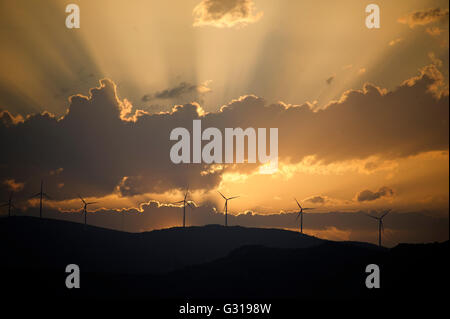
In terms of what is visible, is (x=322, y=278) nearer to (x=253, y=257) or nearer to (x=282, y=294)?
(x=282, y=294)

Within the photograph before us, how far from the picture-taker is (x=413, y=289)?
118000 mm
